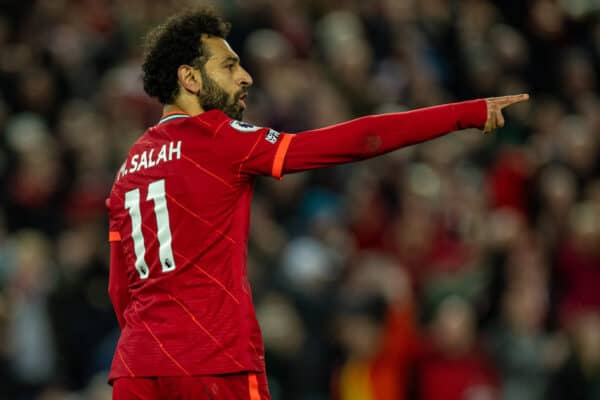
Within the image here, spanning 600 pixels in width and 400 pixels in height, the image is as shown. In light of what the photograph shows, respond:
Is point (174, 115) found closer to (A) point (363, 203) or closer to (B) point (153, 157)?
(B) point (153, 157)

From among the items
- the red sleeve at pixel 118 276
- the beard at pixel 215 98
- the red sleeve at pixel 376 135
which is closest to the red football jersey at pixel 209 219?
the red sleeve at pixel 376 135

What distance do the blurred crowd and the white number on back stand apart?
12.0ft

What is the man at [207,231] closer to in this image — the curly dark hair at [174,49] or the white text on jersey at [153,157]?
the white text on jersey at [153,157]

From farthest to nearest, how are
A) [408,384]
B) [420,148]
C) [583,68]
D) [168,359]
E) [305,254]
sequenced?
[583,68] < [420,148] < [305,254] < [408,384] < [168,359]

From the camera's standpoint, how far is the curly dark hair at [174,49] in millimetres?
4434

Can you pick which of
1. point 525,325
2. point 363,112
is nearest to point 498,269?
point 525,325

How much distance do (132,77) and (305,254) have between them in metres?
2.78

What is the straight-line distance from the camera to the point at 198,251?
13.6 feet

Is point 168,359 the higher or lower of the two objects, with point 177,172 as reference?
lower

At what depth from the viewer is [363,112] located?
1064 centimetres

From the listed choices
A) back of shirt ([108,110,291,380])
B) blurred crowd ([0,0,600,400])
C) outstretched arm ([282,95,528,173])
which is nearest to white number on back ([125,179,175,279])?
back of shirt ([108,110,291,380])

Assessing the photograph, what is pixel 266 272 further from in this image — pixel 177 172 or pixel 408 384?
pixel 177 172

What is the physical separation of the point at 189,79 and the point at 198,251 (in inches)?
26.0

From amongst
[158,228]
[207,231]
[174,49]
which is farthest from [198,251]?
[174,49]
